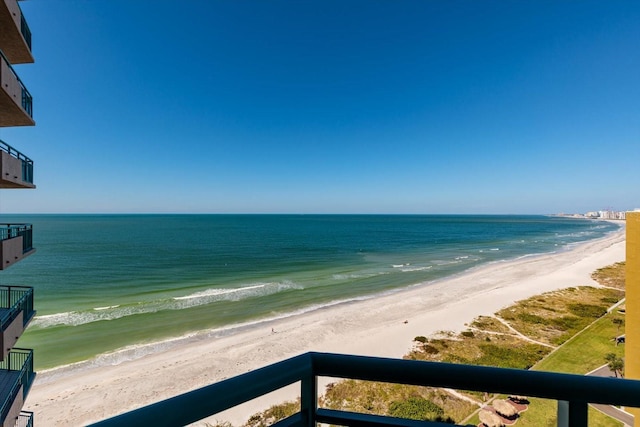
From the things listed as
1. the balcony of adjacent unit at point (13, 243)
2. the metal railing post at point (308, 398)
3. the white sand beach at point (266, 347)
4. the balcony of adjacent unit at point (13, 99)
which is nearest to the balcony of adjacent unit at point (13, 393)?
the white sand beach at point (266, 347)

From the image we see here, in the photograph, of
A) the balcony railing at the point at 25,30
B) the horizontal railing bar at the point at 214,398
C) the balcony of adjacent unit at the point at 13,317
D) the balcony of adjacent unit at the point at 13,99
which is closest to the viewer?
the horizontal railing bar at the point at 214,398

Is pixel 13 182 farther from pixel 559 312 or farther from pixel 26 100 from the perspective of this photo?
pixel 559 312

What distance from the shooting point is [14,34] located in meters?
8.12

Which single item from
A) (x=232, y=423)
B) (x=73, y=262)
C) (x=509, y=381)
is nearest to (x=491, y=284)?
(x=232, y=423)

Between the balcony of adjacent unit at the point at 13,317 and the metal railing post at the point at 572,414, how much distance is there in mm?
11059

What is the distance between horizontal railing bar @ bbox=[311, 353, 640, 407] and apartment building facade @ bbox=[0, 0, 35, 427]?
32.9 feet

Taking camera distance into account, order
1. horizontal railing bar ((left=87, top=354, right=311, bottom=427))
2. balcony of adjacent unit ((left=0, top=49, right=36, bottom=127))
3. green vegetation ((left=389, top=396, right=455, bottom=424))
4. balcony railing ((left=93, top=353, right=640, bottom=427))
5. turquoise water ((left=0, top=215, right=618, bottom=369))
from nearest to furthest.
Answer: horizontal railing bar ((left=87, top=354, right=311, bottom=427))
balcony railing ((left=93, top=353, right=640, bottom=427))
balcony of adjacent unit ((left=0, top=49, right=36, bottom=127))
green vegetation ((left=389, top=396, right=455, bottom=424))
turquoise water ((left=0, top=215, right=618, bottom=369))

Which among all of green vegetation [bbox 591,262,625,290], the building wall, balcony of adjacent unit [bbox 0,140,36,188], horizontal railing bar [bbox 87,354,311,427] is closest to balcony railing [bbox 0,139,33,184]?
balcony of adjacent unit [bbox 0,140,36,188]

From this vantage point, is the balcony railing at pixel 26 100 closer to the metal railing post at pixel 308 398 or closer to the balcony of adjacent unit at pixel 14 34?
the balcony of adjacent unit at pixel 14 34

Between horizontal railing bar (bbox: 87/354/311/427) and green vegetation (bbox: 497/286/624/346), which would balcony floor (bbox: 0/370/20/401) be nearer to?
horizontal railing bar (bbox: 87/354/311/427)

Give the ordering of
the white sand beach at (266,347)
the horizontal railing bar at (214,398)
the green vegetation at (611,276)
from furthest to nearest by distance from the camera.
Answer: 1. the green vegetation at (611,276)
2. the white sand beach at (266,347)
3. the horizontal railing bar at (214,398)

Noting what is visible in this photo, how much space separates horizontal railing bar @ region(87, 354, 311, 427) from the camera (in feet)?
2.82

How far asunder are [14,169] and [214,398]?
35.5 feet

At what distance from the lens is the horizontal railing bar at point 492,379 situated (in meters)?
1.04
